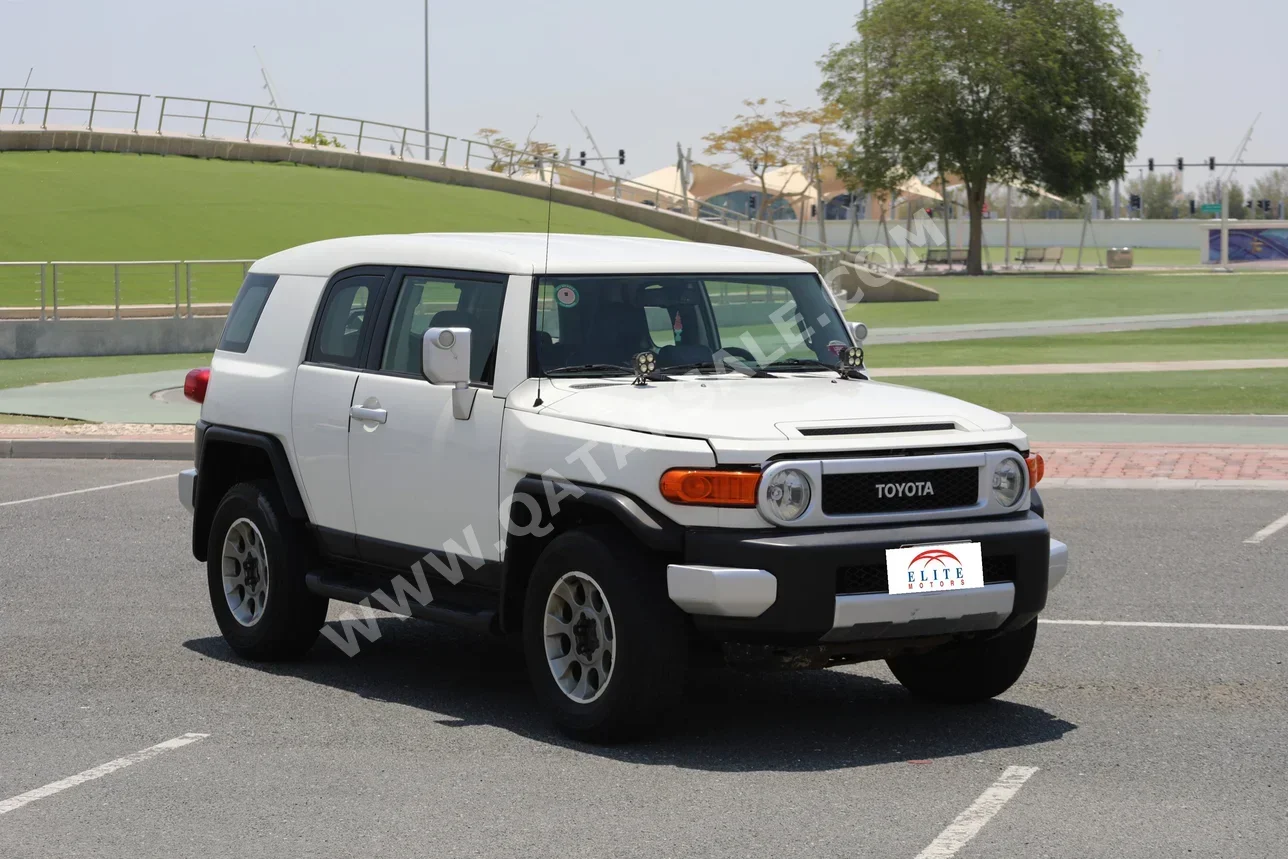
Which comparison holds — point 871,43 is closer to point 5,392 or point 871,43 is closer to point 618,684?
point 5,392

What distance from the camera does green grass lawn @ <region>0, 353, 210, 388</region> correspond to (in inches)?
986

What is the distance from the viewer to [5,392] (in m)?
22.2

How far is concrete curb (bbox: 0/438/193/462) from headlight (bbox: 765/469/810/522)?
11.4m

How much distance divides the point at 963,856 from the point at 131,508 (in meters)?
9.23

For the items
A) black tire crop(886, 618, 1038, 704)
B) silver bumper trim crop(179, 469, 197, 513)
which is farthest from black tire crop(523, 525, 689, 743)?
silver bumper trim crop(179, 469, 197, 513)

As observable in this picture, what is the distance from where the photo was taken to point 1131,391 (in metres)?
20.7

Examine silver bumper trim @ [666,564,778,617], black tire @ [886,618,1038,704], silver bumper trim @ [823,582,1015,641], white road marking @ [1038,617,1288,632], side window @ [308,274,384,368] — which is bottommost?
white road marking @ [1038,617,1288,632]

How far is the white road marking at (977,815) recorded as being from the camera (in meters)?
5.00

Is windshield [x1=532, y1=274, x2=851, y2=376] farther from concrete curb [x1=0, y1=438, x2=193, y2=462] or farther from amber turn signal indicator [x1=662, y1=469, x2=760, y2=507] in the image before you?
concrete curb [x1=0, y1=438, x2=193, y2=462]

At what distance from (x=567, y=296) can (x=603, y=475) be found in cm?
100

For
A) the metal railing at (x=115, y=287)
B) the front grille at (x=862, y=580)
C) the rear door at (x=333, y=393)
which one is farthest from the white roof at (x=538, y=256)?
the metal railing at (x=115, y=287)

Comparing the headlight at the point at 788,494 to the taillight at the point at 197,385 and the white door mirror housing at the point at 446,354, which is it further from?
the taillight at the point at 197,385

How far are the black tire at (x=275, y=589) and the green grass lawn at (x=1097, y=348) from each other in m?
17.1

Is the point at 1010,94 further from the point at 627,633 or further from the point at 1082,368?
the point at 627,633
